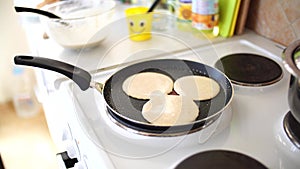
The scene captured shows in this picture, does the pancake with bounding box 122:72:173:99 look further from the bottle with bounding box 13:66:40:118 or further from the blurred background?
the bottle with bounding box 13:66:40:118

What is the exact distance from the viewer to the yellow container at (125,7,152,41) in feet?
3.23

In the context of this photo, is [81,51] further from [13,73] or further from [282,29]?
[13,73]

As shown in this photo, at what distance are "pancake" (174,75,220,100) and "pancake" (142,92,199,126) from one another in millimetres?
24

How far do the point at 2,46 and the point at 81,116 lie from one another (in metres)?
1.37

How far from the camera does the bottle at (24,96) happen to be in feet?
6.10

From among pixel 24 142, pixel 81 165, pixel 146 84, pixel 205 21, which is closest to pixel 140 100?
pixel 146 84

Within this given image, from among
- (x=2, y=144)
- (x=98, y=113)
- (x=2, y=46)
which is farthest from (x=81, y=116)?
(x=2, y=46)

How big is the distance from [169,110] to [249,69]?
278mm

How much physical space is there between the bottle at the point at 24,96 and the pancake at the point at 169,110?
4.66ft

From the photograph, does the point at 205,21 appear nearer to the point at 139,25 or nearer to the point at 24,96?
the point at 139,25

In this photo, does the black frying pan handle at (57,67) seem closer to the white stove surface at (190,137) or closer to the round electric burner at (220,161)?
the white stove surface at (190,137)

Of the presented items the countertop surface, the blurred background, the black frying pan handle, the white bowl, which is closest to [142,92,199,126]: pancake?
the black frying pan handle

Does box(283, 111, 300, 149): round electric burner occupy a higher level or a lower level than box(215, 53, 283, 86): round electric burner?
lower

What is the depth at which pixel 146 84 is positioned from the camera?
0.71m
